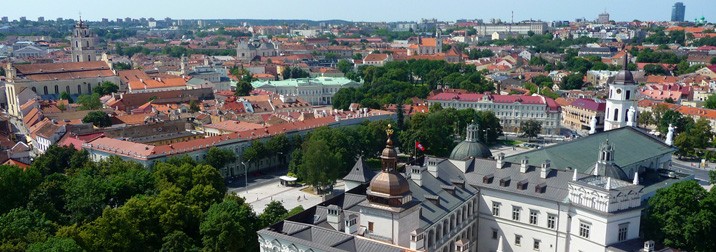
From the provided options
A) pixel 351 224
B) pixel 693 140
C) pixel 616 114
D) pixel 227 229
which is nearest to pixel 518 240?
pixel 351 224

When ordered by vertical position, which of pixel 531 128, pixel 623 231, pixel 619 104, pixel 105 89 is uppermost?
pixel 619 104

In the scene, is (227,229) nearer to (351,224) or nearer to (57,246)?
(351,224)

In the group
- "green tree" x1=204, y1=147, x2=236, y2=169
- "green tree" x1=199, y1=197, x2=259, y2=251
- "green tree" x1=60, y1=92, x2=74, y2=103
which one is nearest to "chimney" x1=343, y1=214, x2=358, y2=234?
"green tree" x1=199, y1=197, x2=259, y2=251

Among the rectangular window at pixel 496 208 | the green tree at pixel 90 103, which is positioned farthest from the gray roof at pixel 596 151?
the green tree at pixel 90 103

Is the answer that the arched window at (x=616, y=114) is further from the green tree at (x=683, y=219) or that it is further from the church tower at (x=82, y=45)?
the church tower at (x=82, y=45)

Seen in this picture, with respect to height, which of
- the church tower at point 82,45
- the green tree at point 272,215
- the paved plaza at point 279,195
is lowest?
the paved plaza at point 279,195

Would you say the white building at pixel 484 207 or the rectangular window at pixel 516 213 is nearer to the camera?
the white building at pixel 484 207
